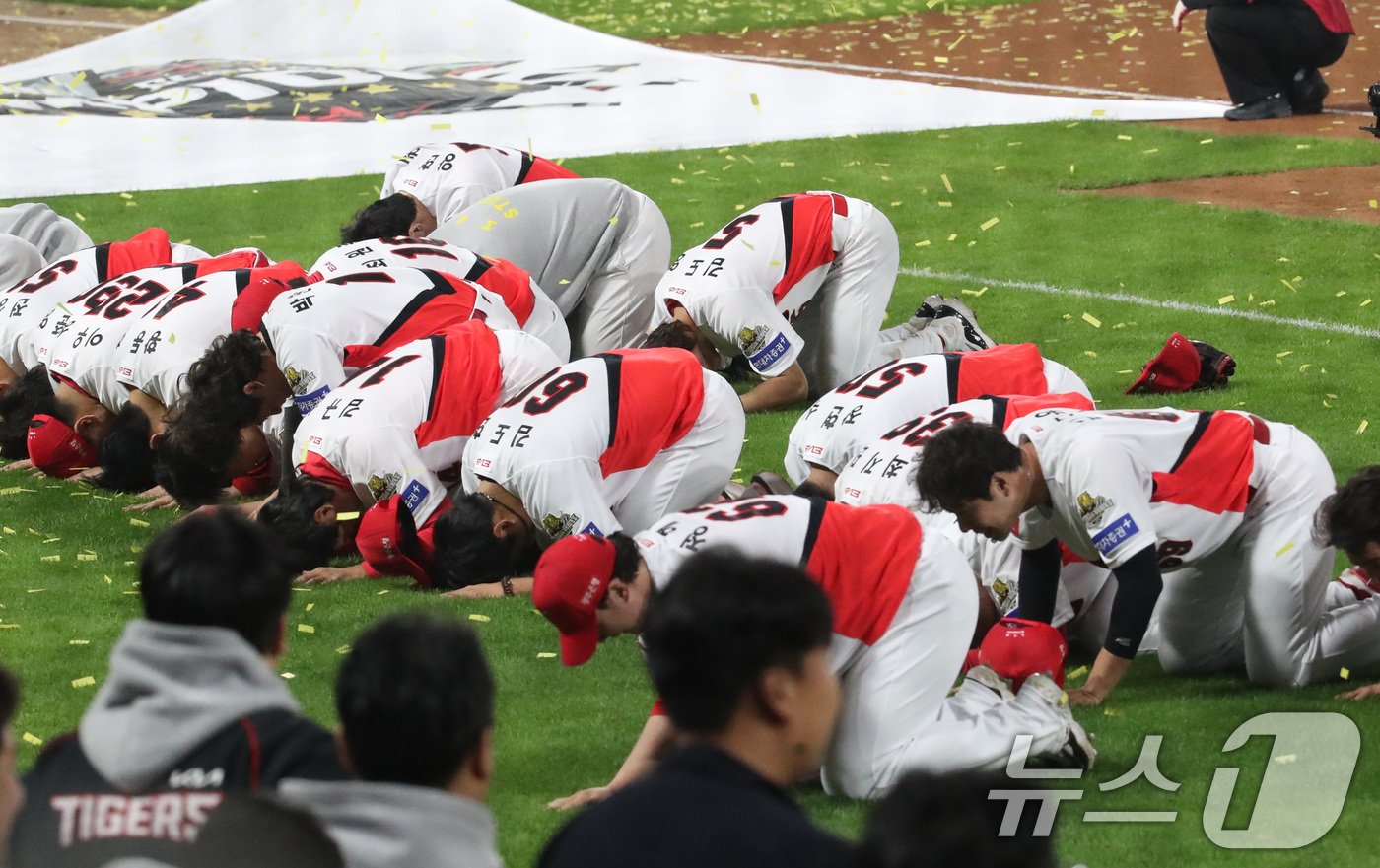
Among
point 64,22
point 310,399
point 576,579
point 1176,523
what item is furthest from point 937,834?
point 64,22

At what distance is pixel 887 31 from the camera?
20.4 m

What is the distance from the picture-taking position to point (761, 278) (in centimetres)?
812

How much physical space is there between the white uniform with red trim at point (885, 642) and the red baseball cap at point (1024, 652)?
0.69 feet

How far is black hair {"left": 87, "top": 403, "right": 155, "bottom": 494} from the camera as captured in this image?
750 cm

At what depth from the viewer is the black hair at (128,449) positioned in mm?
7504

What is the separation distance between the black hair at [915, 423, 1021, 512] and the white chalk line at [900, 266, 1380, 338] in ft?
16.8

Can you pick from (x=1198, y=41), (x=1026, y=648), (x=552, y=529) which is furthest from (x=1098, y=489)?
(x=1198, y=41)

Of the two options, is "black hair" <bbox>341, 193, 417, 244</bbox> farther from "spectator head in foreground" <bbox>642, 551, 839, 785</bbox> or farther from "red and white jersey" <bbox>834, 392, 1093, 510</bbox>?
"spectator head in foreground" <bbox>642, 551, 839, 785</bbox>

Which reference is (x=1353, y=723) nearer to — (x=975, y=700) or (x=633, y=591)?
(x=975, y=700)

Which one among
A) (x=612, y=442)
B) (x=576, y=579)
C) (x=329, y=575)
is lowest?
(x=329, y=575)

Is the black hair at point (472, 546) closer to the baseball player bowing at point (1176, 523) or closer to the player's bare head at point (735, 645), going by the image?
the baseball player bowing at point (1176, 523)

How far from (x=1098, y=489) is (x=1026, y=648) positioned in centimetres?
47

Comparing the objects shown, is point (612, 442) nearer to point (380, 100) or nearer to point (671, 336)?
point (671, 336)

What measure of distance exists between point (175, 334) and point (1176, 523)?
14.2 feet
